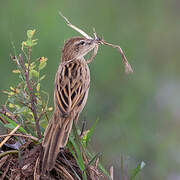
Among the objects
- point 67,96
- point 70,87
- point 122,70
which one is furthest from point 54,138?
point 122,70

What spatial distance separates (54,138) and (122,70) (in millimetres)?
6015

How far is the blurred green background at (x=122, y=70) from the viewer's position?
876cm

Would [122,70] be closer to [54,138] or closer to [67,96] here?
[67,96]

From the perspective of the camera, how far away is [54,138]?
399 centimetres

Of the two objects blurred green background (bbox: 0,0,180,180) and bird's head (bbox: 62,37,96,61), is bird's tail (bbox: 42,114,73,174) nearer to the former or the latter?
bird's head (bbox: 62,37,96,61)

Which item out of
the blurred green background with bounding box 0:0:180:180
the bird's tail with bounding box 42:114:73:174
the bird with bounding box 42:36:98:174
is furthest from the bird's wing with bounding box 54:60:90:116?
the blurred green background with bounding box 0:0:180:180

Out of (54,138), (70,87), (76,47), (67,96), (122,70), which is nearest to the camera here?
(54,138)

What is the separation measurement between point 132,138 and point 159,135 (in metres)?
0.54

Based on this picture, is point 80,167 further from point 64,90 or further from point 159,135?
point 159,135

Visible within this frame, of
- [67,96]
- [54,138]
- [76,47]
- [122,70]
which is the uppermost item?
[122,70]

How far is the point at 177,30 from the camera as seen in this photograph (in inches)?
470

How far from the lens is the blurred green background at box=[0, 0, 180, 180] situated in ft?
28.7

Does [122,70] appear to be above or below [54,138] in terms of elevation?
above

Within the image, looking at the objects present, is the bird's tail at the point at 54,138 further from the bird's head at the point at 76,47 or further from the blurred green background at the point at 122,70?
the blurred green background at the point at 122,70
